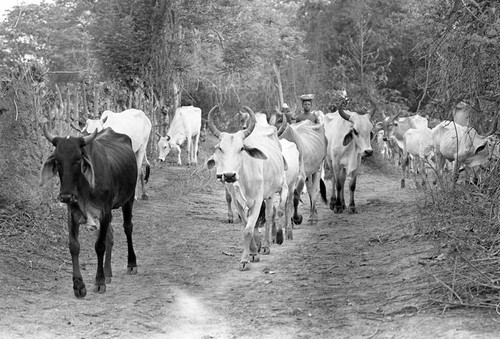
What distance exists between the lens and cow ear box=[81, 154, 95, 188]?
696 centimetres

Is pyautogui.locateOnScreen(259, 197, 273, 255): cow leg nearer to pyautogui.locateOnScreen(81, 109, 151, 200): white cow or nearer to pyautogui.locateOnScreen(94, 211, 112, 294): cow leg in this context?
pyautogui.locateOnScreen(94, 211, 112, 294): cow leg

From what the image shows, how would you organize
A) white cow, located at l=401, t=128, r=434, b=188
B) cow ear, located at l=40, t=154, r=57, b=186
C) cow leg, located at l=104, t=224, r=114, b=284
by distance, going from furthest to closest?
white cow, located at l=401, t=128, r=434, b=188
cow leg, located at l=104, t=224, r=114, b=284
cow ear, located at l=40, t=154, r=57, b=186

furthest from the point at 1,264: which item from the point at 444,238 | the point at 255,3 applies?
the point at 255,3

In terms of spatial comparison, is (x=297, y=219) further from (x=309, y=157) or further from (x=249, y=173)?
(x=249, y=173)

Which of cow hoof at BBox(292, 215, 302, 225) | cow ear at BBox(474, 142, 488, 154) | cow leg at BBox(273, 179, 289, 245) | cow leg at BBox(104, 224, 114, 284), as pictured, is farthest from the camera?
cow hoof at BBox(292, 215, 302, 225)

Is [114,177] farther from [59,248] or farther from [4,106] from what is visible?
[4,106]

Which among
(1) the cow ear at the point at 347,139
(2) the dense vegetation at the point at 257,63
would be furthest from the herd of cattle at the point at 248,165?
(2) the dense vegetation at the point at 257,63

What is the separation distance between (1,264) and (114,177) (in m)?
1.30

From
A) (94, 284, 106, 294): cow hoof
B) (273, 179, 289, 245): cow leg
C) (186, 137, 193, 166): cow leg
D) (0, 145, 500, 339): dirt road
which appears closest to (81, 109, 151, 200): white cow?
(0, 145, 500, 339): dirt road

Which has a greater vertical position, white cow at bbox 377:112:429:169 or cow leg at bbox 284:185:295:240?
white cow at bbox 377:112:429:169

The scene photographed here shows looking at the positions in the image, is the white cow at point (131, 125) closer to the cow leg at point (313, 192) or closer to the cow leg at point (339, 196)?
the cow leg at point (313, 192)

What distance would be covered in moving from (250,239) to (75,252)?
1.90 metres

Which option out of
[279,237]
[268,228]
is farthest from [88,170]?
[279,237]

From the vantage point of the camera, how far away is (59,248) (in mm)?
8836
